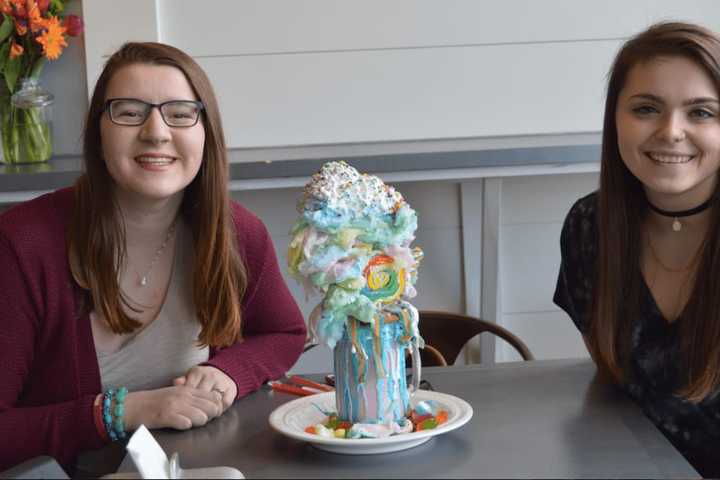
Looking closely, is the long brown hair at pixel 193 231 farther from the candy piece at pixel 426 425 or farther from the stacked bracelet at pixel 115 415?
the candy piece at pixel 426 425

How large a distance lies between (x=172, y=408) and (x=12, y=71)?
1.57 metres

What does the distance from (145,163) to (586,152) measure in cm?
136

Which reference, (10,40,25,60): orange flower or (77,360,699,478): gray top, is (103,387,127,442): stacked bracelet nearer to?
(77,360,699,478): gray top

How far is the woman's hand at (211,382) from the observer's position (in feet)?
5.19

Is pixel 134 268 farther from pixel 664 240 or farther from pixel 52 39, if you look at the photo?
pixel 52 39

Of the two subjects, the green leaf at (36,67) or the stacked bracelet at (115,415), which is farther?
the green leaf at (36,67)


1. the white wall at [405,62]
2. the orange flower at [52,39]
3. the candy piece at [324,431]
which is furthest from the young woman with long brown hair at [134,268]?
the white wall at [405,62]

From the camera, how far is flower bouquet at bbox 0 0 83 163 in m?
2.69

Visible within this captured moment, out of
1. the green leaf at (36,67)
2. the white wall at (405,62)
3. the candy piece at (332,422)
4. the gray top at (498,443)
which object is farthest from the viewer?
the white wall at (405,62)

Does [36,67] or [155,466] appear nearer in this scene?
[155,466]

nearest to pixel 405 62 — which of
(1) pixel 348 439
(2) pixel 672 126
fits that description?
(2) pixel 672 126

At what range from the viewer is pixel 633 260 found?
173 centimetres

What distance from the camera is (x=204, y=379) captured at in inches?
63.2

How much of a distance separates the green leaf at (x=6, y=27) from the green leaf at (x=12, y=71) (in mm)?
65
